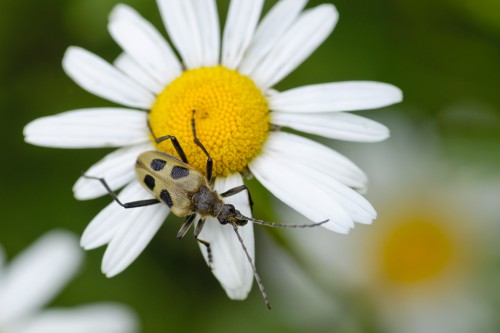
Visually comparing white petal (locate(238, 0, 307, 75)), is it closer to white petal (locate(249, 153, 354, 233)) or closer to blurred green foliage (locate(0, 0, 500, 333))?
white petal (locate(249, 153, 354, 233))

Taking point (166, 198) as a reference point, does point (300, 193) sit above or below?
below


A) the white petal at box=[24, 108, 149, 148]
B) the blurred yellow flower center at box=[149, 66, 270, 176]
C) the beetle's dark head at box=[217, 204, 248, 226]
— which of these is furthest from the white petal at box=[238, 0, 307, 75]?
the beetle's dark head at box=[217, 204, 248, 226]

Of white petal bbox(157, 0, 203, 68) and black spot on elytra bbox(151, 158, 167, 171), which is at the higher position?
white petal bbox(157, 0, 203, 68)

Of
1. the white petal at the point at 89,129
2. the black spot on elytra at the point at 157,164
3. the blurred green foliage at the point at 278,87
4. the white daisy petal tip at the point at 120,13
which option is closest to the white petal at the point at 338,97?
the black spot on elytra at the point at 157,164

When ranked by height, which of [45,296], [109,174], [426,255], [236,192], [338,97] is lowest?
[426,255]

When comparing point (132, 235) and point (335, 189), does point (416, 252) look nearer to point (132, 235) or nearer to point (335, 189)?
point (335, 189)

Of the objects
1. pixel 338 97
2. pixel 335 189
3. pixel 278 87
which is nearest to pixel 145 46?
pixel 338 97

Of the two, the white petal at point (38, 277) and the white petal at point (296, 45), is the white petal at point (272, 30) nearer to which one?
the white petal at point (296, 45)

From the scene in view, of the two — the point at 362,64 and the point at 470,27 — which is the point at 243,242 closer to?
the point at 362,64
